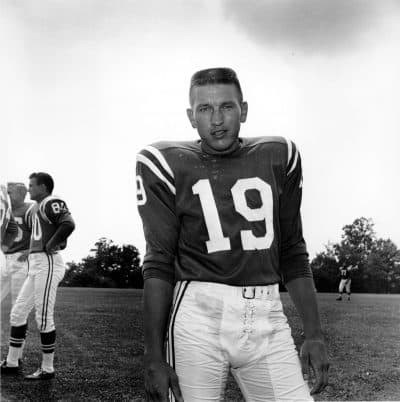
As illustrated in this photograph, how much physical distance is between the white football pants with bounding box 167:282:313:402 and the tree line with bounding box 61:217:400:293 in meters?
3.41

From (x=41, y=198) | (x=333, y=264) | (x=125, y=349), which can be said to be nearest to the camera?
(x=41, y=198)

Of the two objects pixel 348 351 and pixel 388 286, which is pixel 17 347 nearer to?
pixel 348 351

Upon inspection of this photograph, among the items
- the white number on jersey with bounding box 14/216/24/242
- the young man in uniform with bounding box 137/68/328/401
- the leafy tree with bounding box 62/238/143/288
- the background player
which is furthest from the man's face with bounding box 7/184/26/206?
the young man in uniform with bounding box 137/68/328/401

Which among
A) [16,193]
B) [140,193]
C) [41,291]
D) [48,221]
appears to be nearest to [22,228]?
[16,193]

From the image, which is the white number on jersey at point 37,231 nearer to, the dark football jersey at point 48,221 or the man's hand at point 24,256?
the dark football jersey at point 48,221

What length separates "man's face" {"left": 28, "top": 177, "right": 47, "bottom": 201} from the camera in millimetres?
4004

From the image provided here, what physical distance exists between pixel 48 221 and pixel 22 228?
39 centimetres

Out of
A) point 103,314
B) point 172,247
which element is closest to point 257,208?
point 172,247

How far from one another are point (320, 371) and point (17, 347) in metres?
3.13

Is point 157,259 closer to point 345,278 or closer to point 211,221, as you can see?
point 211,221

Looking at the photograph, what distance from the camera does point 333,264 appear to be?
18.5ft

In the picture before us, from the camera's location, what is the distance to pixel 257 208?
1238 millimetres

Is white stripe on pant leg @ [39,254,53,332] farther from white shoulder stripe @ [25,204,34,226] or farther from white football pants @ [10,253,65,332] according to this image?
white shoulder stripe @ [25,204,34,226]

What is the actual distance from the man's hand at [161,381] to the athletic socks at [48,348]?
9.43 feet
